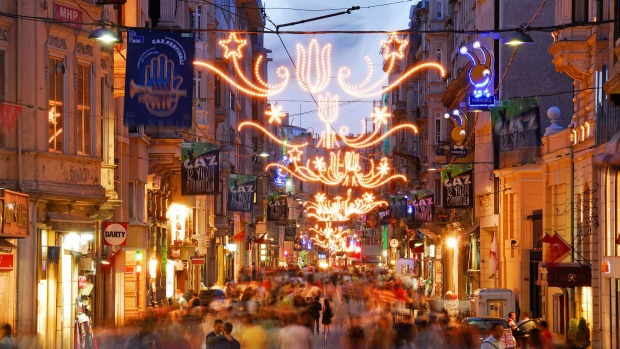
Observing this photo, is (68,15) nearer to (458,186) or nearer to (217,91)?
(458,186)

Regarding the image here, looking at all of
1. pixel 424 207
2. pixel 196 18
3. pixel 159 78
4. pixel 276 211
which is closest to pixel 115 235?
pixel 159 78

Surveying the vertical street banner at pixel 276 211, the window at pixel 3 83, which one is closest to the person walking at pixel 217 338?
the window at pixel 3 83

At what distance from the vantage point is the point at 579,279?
31.1 m

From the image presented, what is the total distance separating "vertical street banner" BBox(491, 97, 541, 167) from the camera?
3281cm

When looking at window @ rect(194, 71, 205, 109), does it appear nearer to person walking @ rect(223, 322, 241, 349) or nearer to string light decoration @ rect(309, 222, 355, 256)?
person walking @ rect(223, 322, 241, 349)

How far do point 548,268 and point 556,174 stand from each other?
5.61 metres

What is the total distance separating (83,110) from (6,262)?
16.1 ft

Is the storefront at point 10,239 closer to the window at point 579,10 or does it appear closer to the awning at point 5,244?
the awning at point 5,244

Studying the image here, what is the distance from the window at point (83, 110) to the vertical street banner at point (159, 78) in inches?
262

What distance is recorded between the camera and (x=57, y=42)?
26.7 m

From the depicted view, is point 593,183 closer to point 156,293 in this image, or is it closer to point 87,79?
point 87,79

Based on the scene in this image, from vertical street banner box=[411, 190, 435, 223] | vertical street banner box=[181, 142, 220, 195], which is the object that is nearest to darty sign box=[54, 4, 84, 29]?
vertical street banner box=[181, 142, 220, 195]

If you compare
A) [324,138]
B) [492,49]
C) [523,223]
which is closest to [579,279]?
[523,223]

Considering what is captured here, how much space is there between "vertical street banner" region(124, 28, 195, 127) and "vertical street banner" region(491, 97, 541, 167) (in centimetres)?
1365
